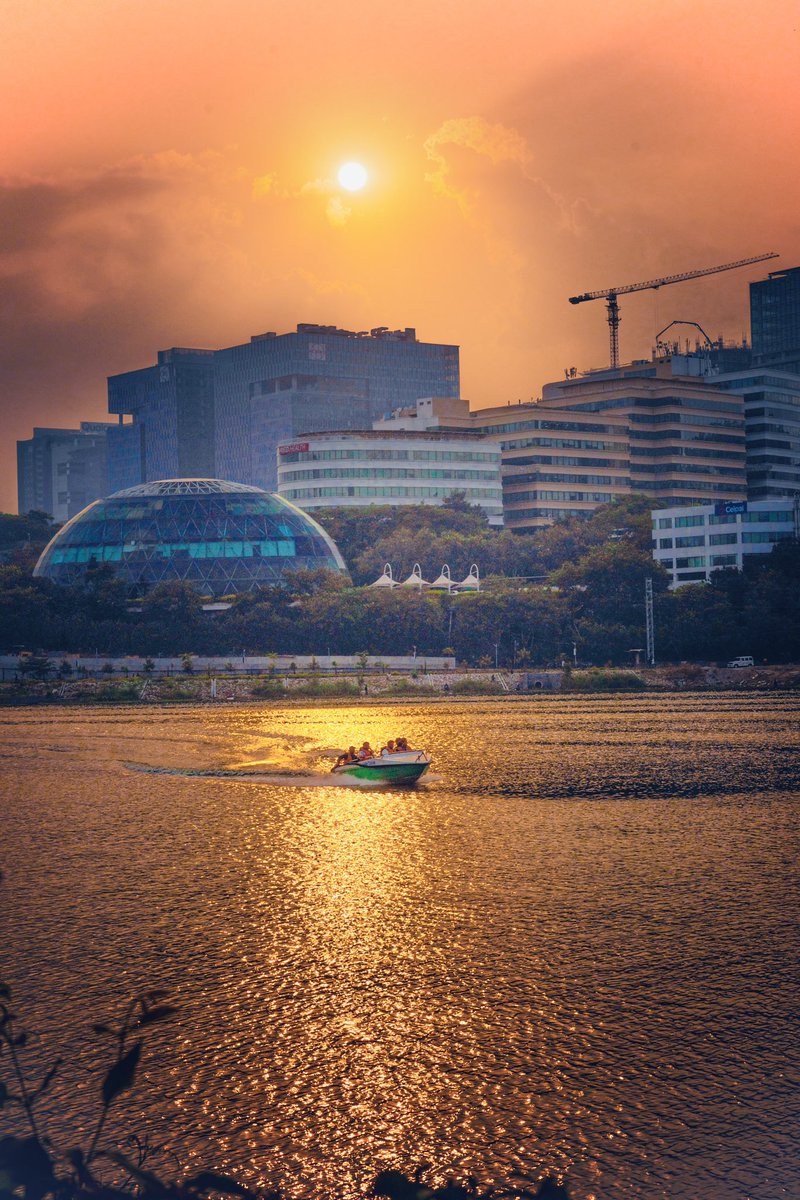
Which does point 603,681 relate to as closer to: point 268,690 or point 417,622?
point 417,622

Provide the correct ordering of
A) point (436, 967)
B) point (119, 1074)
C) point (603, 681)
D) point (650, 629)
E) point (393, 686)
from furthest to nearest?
point (650, 629)
point (603, 681)
point (393, 686)
point (436, 967)
point (119, 1074)

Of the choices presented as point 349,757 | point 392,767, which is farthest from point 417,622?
point 392,767

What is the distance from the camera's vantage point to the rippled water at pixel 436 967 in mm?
24500

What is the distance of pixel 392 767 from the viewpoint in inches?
2867

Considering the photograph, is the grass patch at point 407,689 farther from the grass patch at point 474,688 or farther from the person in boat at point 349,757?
the person in boat at point 349,757

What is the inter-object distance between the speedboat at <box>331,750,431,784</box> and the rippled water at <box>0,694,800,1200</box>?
38.3 inches

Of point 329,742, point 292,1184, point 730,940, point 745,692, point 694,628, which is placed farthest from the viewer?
point 694,628

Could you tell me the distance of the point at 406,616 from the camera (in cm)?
17925

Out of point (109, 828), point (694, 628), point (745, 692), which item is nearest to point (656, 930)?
point (109, 828)

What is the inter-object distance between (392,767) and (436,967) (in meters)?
36.9

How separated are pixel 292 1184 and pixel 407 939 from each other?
16740mm

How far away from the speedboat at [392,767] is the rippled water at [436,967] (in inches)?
38.3

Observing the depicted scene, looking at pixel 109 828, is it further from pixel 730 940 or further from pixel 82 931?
pixel 730 940

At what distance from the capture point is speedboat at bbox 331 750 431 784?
72500 millimetres
